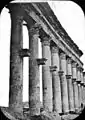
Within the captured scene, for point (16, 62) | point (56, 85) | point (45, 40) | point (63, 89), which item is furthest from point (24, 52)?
point (63, 89)

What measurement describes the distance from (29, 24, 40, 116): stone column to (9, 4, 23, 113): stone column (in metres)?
1.94

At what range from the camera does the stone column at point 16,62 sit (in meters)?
13.4

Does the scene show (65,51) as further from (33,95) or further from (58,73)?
(33,95)

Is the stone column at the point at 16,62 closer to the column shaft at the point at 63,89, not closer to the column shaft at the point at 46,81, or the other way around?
the column shaft at the point at 46,81

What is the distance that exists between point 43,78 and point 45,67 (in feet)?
3.03

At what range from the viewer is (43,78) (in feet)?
64.2

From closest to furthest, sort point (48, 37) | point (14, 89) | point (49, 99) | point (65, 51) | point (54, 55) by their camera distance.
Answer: point (14, 89) < point (49, 99) < point (48, 37) < point (54, 55) < point (65, 51)

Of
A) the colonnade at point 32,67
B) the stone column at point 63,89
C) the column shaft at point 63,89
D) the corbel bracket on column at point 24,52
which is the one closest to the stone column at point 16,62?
the colonnade at point 32,67

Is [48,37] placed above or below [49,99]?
above

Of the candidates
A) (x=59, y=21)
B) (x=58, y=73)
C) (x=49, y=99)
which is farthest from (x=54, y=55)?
(x=49, y=99)

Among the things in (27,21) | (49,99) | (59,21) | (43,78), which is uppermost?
(59,21)

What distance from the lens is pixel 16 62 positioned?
552 inches

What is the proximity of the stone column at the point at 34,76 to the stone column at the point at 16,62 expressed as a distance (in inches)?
76.4

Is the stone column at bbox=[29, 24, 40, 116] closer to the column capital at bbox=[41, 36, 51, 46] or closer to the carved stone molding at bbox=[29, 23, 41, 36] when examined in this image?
the carved stone molding at bbox=[29, 23, 41, 36]
